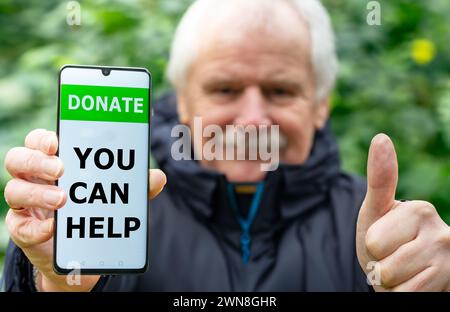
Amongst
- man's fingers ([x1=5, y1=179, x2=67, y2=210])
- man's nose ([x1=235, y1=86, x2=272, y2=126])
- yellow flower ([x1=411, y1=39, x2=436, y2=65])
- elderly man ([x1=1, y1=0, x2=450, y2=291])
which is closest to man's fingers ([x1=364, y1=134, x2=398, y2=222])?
man's fingers ([x1=5, y1=179, x2=67, y2=210])

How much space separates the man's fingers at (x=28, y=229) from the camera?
0.87 metres

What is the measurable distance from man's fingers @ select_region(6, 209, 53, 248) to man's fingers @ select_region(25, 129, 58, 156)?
9 cm

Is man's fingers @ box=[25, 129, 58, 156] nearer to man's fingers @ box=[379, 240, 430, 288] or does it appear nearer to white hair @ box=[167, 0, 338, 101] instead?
man's fingers @ box=[379, 240, 430, 288]

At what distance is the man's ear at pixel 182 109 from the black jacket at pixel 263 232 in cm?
6

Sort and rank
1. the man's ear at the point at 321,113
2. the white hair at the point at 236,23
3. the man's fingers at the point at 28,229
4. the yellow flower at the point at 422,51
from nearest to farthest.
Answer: the man's fingers at the point at 28,229, the white hair at the point at 236,23, the man's ear at the point at 321,113, the yellow flower at the point at 422,51

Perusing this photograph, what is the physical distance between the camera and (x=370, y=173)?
0.79 meters

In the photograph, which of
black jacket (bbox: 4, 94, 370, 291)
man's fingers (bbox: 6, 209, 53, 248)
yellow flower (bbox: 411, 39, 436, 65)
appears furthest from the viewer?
yellow flower (bbox: 411, 39, 436, 65)

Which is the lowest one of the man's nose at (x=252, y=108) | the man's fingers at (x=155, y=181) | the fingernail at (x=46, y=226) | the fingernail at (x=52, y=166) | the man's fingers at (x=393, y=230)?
the man's fingers at (x=393, y=230)

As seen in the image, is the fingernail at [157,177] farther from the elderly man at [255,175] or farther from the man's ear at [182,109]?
the man's ear at [182,109]

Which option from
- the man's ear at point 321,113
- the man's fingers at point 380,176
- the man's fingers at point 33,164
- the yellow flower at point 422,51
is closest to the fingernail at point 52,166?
the man's fingers at point 33,164

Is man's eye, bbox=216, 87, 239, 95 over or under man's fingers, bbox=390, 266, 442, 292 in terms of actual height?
over

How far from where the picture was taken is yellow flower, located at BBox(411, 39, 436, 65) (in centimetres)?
208

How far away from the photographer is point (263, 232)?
1.47 m

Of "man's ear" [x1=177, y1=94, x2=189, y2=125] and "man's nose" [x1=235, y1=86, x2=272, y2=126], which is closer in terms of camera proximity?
"man's nose" [x1=235, y1=86, x2=272, y2=126]
